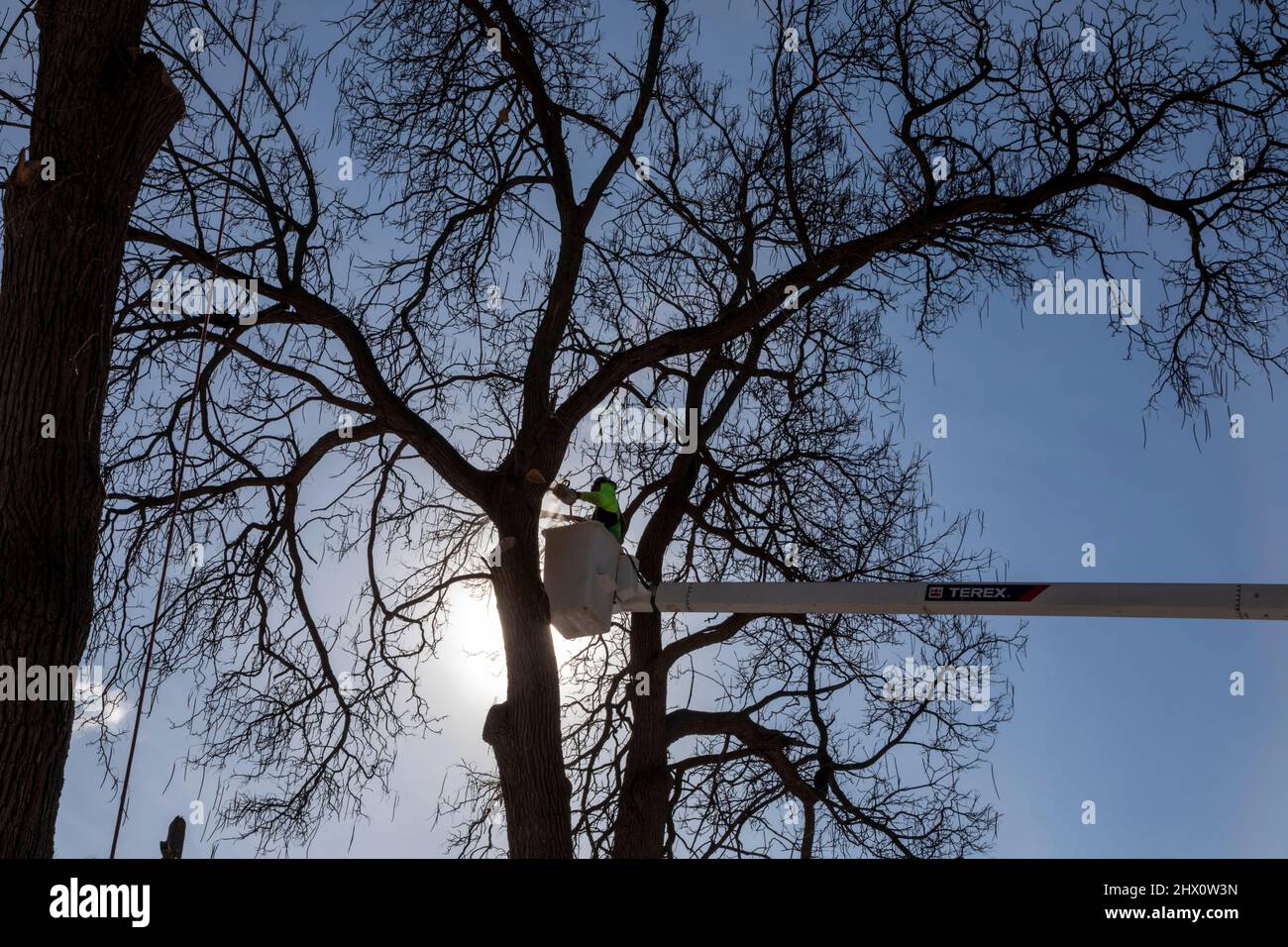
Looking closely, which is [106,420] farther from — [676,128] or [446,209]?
[676,128]

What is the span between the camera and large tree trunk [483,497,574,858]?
767cm

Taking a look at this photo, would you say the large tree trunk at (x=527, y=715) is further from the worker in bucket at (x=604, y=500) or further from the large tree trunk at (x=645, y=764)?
the large tree trunk at (x=645, y=764)

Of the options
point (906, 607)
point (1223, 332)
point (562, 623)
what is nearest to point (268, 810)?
point (562, 623)

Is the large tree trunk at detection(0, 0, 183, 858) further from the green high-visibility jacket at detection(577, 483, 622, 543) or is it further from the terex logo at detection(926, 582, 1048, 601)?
the terex logo at detection(926, 582, 1048, 601)

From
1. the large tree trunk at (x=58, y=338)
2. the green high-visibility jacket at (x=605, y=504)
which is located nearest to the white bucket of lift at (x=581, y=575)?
the green high-visibility jacket at (x=605, y=504)

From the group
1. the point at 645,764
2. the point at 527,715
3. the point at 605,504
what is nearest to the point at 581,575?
the point at 605,504

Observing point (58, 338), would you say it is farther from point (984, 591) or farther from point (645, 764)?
point (645, 764)

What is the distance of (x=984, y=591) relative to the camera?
7.77m

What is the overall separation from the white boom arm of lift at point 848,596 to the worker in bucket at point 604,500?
17cm

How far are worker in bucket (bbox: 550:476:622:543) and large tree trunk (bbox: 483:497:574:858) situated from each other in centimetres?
30

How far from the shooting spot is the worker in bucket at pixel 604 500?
26.7 ft

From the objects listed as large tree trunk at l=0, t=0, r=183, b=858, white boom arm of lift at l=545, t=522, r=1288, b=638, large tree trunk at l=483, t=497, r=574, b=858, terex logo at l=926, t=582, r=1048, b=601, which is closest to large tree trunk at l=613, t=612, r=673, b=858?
white boom arm of lift at l=545, t=522, r=1288, b=638
